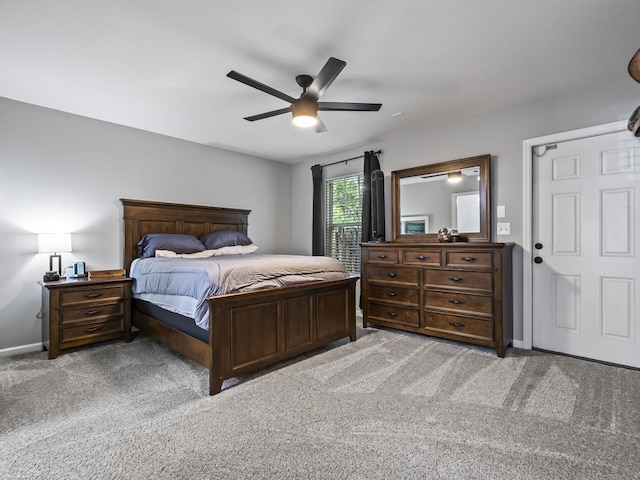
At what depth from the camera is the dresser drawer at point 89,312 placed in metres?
3.11

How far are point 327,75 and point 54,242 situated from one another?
3.06 metres

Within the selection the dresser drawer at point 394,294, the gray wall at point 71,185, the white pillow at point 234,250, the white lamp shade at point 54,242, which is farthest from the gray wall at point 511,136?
the white lamp shade at point 54,242

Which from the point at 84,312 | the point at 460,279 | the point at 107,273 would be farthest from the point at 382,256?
the point at 84,312

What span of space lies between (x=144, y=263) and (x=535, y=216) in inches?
160

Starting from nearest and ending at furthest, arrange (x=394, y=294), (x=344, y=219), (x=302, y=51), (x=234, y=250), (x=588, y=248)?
(x=302, y=51)
(x=588, y=248)
(x=394, y=294)
(x=234, y=250)
(x=344, y=219)

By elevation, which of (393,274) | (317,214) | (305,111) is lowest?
(393,274)

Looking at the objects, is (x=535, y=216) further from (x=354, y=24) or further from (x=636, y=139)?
(x=354, y=24)

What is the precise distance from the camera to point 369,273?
3.99m

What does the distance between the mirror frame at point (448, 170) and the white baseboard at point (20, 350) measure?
4107mm

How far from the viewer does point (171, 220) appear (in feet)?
14.0

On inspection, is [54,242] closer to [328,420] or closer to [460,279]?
[328,420]

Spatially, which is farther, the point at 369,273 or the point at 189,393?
the point at 369,273

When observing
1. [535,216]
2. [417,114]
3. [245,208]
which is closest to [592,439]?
[535,216]

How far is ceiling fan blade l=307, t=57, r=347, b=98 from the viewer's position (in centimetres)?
210
